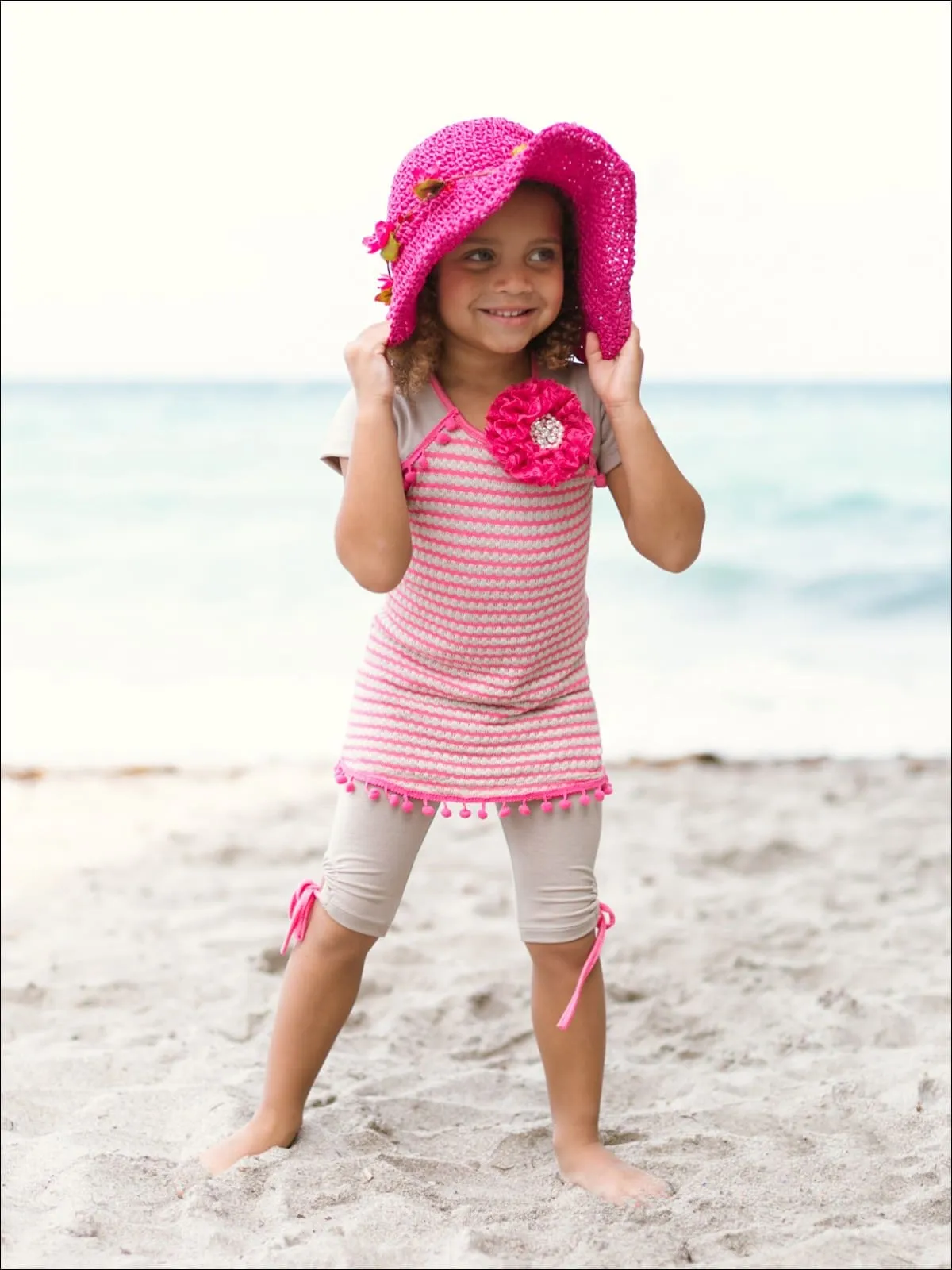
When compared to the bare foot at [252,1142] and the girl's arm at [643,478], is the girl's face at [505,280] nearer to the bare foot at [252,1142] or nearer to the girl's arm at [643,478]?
the girl's arm at [643,478]

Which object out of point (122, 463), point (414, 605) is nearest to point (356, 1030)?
point (414, 605)

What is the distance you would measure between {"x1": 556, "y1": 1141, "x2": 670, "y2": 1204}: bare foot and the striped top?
0.53 metres

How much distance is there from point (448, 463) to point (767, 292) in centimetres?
1055

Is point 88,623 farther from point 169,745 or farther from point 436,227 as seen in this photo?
point 436,227

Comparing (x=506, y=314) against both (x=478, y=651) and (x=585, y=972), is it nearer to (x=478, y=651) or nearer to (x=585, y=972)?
(x=478, y=651)

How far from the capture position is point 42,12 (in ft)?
35.3

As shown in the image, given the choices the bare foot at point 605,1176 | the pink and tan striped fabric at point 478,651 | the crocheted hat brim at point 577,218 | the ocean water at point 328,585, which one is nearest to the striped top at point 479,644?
the pink and tan striped fabric at point 478,651

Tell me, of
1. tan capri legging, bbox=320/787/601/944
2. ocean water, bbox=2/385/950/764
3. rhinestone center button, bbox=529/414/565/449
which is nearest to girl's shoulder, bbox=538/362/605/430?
rhinestone center button, bbox=529/414/565/449

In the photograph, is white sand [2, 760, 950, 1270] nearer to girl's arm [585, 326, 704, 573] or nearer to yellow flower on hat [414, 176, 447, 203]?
girl's arm [585, 326, 704, 573]

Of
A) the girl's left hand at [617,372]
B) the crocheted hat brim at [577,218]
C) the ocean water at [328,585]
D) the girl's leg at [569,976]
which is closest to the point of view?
the crocheted hat brim at [577,218]

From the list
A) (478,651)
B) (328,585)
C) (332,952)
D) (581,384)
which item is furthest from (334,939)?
(328,585)

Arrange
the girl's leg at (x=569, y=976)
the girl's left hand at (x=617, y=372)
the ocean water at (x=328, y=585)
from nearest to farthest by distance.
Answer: the girl's left hand at (x=617, y=372) → the girl's leg at (x=569, y=976) → the ocean water at (x=328, y=585)

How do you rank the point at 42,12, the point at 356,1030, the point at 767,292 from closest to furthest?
the point at 356,1030
the point at 42,12
the point at 767,292

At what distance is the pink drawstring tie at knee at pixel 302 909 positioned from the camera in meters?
2.12
